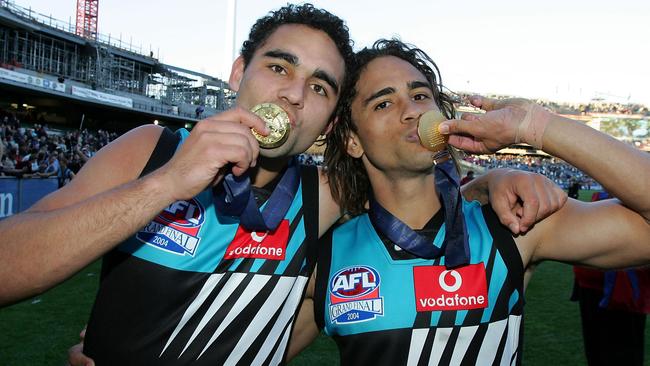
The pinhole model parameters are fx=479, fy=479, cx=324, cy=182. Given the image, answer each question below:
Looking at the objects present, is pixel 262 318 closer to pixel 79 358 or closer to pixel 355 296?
pixel 355 296

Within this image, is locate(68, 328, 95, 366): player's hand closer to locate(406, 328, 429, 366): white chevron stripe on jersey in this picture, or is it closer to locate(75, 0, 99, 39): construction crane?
locate(406, 328, 429, 366): white chevron stripe on jersey

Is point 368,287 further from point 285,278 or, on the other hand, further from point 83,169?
point 83,169

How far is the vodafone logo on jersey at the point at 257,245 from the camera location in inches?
88.1

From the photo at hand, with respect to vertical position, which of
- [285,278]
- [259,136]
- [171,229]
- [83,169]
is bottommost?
[285,278]

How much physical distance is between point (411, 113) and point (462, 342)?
117 cm

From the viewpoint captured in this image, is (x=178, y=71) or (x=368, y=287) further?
(x=178, y=71)

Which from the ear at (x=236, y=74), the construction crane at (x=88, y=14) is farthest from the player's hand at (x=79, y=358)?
the construction crane at (x=88, y=14)

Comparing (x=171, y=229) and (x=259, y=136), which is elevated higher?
(x=259, y=136)

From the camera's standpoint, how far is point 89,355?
2129 mm

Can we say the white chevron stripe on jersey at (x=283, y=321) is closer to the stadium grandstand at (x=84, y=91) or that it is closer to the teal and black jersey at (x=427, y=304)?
the teal and black jersey at (x=427, y=304)

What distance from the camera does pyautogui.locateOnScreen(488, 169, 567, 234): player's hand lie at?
212 cm

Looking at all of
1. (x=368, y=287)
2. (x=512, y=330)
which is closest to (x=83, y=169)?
(x=368, y=287)

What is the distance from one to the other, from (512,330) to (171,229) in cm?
166

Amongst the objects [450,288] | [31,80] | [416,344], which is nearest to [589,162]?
[450,288]
